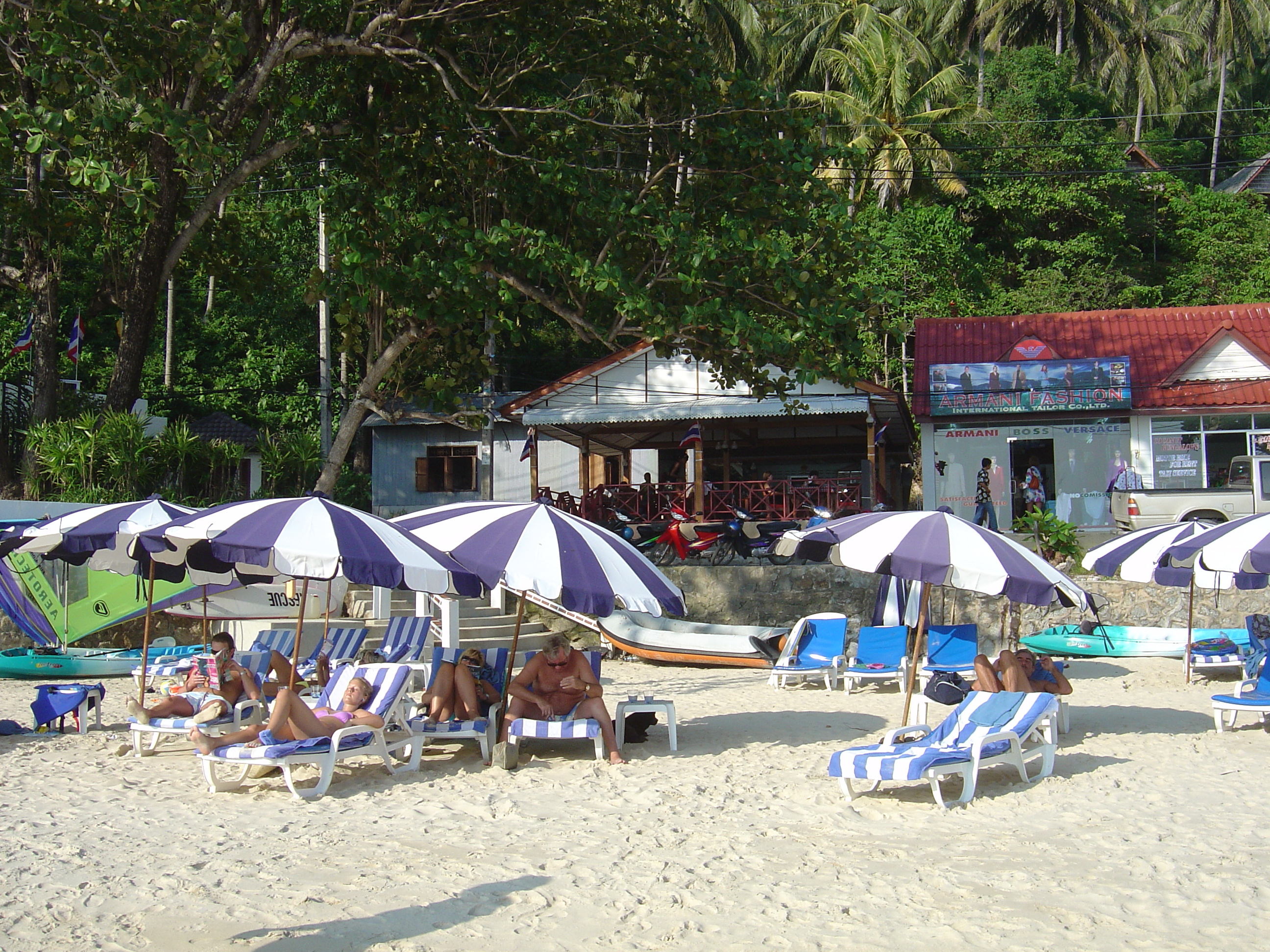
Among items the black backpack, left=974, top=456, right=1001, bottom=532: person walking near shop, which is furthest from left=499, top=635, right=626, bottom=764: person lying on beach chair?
left=974, top=456, right=1001, bottom=532: person walking near shop

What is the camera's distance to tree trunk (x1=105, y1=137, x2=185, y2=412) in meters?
14.7

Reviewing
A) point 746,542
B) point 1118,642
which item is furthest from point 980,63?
point 1118,642

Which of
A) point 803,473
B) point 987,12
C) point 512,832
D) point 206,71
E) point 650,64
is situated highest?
point 987,12

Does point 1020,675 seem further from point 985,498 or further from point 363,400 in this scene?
point 985,498

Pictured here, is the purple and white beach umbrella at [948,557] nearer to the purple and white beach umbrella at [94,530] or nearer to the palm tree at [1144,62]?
the purple and white beach umbrella at [94,530]

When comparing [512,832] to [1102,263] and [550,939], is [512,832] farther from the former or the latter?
[1102,263]

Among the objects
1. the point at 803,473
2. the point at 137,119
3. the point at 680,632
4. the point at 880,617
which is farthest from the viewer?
the point at 803,473

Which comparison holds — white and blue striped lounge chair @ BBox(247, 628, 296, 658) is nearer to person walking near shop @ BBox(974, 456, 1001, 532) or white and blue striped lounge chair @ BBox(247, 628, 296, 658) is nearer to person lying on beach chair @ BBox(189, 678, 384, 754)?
person lying on beach chair @ BBox(189, 678, 384, 754)

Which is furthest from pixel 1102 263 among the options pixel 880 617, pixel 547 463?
pixel 880 617

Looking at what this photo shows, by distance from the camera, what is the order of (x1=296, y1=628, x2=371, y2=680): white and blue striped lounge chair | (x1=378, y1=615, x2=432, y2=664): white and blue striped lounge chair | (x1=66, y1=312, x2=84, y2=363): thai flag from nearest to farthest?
(x1=296, y1=628, x2=371, y2=680): white and blue striped lounge chair
(x1=378, y1=615, x2=432, y2=664): white and blue striped lounge chair
(x1=66, y1=312, x2=84, y2=363): thai flag

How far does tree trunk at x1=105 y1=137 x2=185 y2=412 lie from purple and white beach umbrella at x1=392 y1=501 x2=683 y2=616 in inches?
348

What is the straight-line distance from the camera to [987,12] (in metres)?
36.9

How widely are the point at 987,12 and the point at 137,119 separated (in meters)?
33.1

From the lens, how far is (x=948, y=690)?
364 inches
